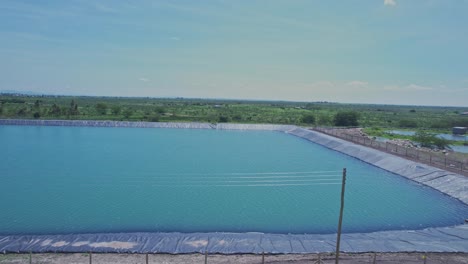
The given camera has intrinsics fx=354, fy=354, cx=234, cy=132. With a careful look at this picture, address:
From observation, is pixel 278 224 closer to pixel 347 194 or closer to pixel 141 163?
pixel 347 194

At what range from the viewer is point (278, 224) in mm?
12844

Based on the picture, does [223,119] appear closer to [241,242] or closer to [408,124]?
[408,124]

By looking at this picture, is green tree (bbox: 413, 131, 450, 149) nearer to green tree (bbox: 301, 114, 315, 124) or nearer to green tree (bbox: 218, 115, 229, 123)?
green tree (bbox: 301, 114, 315, 124)

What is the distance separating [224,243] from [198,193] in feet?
19.8

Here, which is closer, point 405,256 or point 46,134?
point 405,256

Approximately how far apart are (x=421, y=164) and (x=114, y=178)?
17839mm

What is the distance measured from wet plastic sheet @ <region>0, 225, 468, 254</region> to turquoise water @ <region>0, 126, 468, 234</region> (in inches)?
42.4

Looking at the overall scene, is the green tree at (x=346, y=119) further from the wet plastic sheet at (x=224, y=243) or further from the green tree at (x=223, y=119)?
the wet plastic sheet at (x=224, y=243)

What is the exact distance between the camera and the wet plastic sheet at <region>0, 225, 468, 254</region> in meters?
10.0

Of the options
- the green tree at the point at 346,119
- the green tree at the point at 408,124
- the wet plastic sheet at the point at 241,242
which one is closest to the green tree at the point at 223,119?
the green tree at the point at 346,119

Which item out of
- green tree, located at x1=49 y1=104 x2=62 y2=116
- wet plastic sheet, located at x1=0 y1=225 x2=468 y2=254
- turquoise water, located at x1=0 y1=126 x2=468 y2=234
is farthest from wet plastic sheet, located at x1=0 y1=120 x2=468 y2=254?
green tree, located at x1=49 y1=104 x2=62 y2=116

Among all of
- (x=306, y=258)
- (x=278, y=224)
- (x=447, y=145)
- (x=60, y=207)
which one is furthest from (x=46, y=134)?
(x=447, y=145)

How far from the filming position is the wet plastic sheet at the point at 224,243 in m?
10.0

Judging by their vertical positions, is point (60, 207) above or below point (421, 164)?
below
